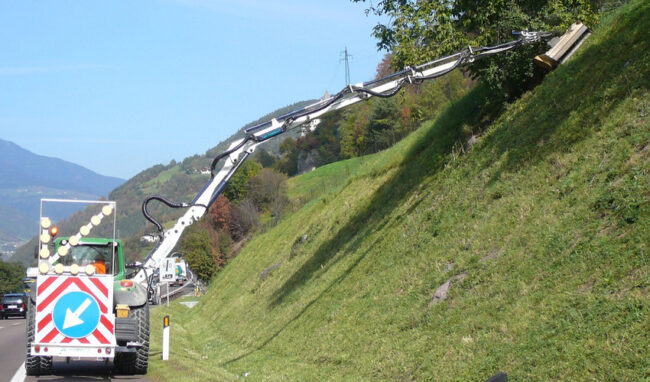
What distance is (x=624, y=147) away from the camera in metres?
11.2

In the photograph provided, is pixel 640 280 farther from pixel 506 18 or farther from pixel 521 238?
pixel 506 18

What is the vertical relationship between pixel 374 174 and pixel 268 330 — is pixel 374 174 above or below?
above

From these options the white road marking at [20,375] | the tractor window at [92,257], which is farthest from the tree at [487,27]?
the white road marking at [20,375]

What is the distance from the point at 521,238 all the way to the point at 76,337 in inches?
302

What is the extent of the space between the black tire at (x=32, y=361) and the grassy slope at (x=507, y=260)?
7.17ft

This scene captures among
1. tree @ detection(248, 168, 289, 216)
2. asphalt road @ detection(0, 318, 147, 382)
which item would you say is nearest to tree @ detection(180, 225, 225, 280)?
tree @ detection(248, 168, 289, 216)

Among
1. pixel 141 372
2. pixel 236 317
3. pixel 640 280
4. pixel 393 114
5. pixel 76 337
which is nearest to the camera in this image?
pixel 640 280

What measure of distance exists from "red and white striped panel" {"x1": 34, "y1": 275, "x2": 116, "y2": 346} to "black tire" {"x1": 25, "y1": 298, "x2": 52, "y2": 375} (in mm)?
1064

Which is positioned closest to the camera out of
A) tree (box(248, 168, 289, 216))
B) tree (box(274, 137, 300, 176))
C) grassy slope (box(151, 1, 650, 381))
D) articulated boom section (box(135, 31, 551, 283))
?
grassy slope (box(151, 1, 650, 381))

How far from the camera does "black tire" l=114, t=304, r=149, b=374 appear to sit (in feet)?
45.3

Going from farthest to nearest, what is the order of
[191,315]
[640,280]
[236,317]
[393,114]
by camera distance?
[393,114], [191,315], [236,317], [640,280]

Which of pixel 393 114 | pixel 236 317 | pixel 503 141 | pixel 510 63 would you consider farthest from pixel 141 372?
pixel 393 114

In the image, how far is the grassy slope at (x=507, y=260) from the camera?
28.2 ft

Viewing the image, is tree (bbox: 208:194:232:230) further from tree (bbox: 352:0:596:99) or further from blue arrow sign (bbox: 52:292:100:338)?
blue arrow sign (bbox: 52:292:100:338)
